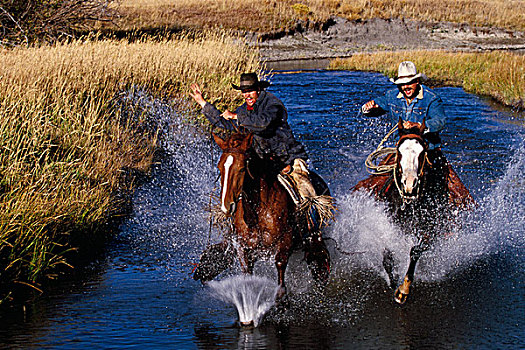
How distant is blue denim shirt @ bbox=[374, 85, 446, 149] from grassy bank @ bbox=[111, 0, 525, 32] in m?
35.2

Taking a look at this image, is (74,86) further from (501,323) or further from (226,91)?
(501,323)

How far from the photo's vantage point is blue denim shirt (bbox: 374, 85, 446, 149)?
23.5 feet

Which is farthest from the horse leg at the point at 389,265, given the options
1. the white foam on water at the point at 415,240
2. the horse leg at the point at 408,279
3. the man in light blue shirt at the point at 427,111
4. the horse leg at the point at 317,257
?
the man in light blue shirt at the point at 427,111

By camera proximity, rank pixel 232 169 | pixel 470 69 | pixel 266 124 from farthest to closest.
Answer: pixel 470 69, pixel 266 124, pixel 232 169

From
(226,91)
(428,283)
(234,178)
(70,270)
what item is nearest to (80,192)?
(70,270)

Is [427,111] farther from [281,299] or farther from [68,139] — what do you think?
[68,139]

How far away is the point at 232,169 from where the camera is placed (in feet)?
18.1

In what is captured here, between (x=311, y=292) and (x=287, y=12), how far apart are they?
45760 millimetres

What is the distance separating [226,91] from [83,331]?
12.4m

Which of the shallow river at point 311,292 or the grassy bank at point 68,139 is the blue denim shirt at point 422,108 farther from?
the grassy bank at point 68,139

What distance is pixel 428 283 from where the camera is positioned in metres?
7.78

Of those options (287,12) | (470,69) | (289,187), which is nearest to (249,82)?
(289,187)

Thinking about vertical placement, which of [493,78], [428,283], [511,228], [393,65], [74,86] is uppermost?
[393,65]

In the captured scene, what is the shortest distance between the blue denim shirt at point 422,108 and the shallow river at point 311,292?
3.73 feet
